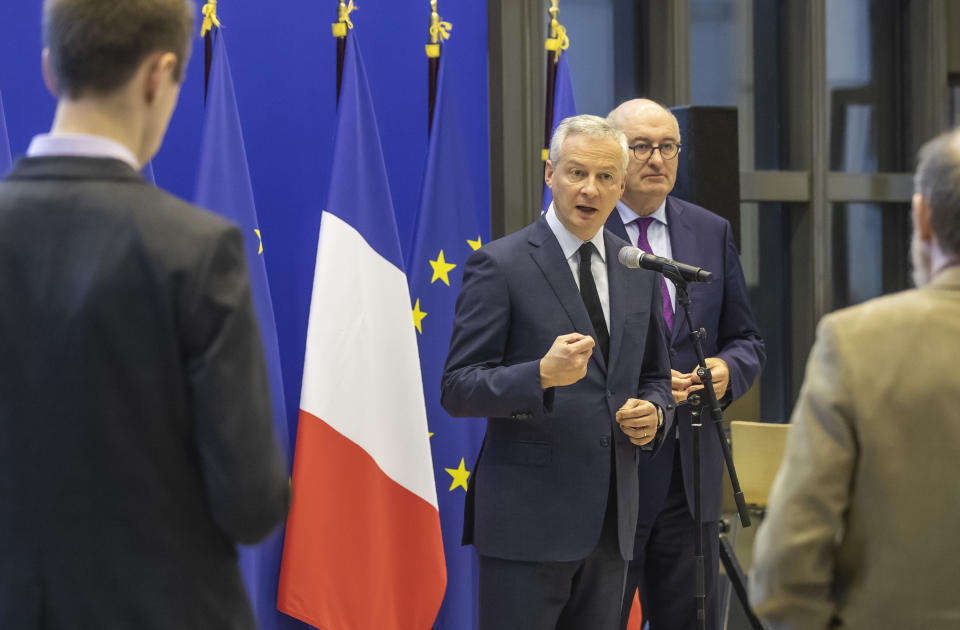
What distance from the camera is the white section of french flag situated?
3217mm

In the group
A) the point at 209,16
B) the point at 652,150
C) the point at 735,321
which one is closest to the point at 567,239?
the point at 652,150

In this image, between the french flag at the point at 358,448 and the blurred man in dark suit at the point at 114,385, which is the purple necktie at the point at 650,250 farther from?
the blurred man in dark suit at the point at 114,385

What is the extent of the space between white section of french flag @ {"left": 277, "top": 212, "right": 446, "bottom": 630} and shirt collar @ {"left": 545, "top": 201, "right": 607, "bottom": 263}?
85 centimetres

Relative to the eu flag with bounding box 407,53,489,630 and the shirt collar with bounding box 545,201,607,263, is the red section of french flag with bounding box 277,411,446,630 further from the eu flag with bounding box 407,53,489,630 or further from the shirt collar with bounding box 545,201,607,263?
the shirt collar with bounding box 545,201,607,263

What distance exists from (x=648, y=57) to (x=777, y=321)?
1.39 m

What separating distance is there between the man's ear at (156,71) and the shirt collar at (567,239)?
4.61 ft

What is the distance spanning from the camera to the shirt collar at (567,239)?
2.61m

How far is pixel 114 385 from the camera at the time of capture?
4.15ft

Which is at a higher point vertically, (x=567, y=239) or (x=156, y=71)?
(x=156, y=71)

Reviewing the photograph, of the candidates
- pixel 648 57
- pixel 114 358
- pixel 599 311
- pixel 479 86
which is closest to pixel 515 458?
pixel 599 311

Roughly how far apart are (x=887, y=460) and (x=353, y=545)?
2.16 m

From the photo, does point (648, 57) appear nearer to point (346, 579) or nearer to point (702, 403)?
point (702, 403)

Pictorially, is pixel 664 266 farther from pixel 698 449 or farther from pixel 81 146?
pixel 81 146

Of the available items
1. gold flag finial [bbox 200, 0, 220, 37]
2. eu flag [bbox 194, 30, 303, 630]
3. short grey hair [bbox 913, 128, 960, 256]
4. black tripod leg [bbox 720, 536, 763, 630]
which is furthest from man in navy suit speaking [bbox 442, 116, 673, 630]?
gold flag finial [bbox 200, 0, 220, 37]
